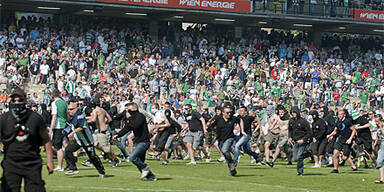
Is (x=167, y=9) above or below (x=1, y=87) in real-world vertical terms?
above

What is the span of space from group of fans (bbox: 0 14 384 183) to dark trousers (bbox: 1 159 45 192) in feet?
32.3

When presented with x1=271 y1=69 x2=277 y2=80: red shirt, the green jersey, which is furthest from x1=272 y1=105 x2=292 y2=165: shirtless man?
x1=271 y1=69 x2=277 y2=80: red shirt

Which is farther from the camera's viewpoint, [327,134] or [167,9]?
[167,9]

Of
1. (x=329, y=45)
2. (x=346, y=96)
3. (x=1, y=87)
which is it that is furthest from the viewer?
(x=329, y=45)

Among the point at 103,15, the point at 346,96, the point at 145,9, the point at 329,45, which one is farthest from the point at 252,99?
the point at 329,45

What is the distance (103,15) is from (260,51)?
947 cm

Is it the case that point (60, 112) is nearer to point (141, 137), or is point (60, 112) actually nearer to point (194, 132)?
point (141, 137)

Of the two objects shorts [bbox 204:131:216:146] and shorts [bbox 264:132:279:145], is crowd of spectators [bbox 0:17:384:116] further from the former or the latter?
shorts [bbox 264:132:279:145]

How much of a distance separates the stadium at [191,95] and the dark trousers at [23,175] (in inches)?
0.5

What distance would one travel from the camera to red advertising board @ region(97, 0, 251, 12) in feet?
131

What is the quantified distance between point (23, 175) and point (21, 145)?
38cm

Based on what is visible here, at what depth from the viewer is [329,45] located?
47938mm

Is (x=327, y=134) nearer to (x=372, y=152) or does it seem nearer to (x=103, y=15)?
(x=372, y=152)

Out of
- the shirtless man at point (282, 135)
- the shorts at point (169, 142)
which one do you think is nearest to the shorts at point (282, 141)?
the shirtless man at point (282, 135)
